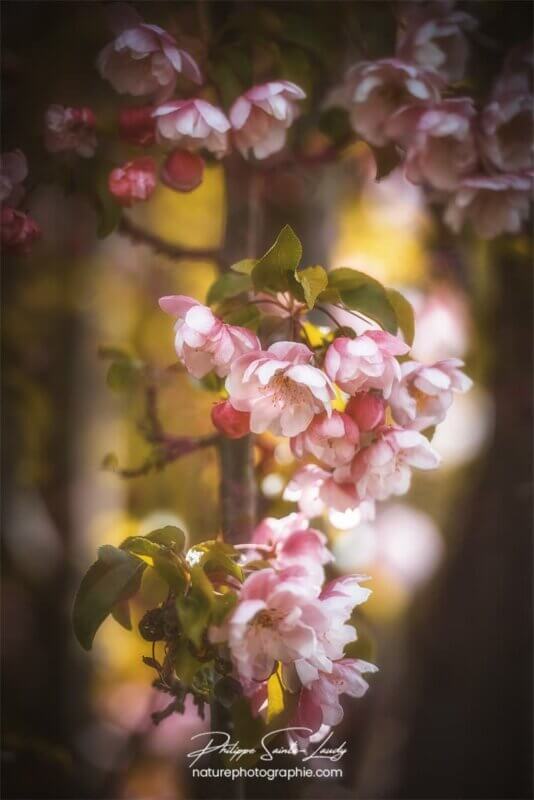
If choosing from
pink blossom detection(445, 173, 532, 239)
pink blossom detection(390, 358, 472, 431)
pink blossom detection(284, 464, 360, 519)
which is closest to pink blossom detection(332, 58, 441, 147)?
pink blossom detection(445, 173, 532, 239)

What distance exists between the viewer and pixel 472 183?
93 centimetres

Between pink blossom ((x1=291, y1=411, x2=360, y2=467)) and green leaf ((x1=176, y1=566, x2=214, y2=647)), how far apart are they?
16cm

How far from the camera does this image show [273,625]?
68 cm

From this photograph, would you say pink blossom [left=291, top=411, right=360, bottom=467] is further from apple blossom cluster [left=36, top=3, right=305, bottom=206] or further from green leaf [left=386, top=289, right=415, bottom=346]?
apple blossom cluster [left=36, top=3, right=305, bottom=206]

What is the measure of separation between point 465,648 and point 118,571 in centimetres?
111

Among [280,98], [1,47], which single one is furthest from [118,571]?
[1,47]

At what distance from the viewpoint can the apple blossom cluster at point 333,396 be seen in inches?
26.5

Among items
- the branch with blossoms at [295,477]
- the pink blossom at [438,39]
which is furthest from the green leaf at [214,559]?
the pink blossom at [438,39]

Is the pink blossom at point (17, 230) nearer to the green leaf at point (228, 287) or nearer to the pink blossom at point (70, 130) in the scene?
the pink blossom at point (70, 130)

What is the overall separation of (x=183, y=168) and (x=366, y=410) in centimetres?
40

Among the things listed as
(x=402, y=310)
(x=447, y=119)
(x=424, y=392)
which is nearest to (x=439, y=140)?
(x=447, y=119)

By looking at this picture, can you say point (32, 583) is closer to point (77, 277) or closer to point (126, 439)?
point (126, 439)

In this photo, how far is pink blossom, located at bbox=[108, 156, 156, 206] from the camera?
891 mm

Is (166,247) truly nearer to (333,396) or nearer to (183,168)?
(183,168)
